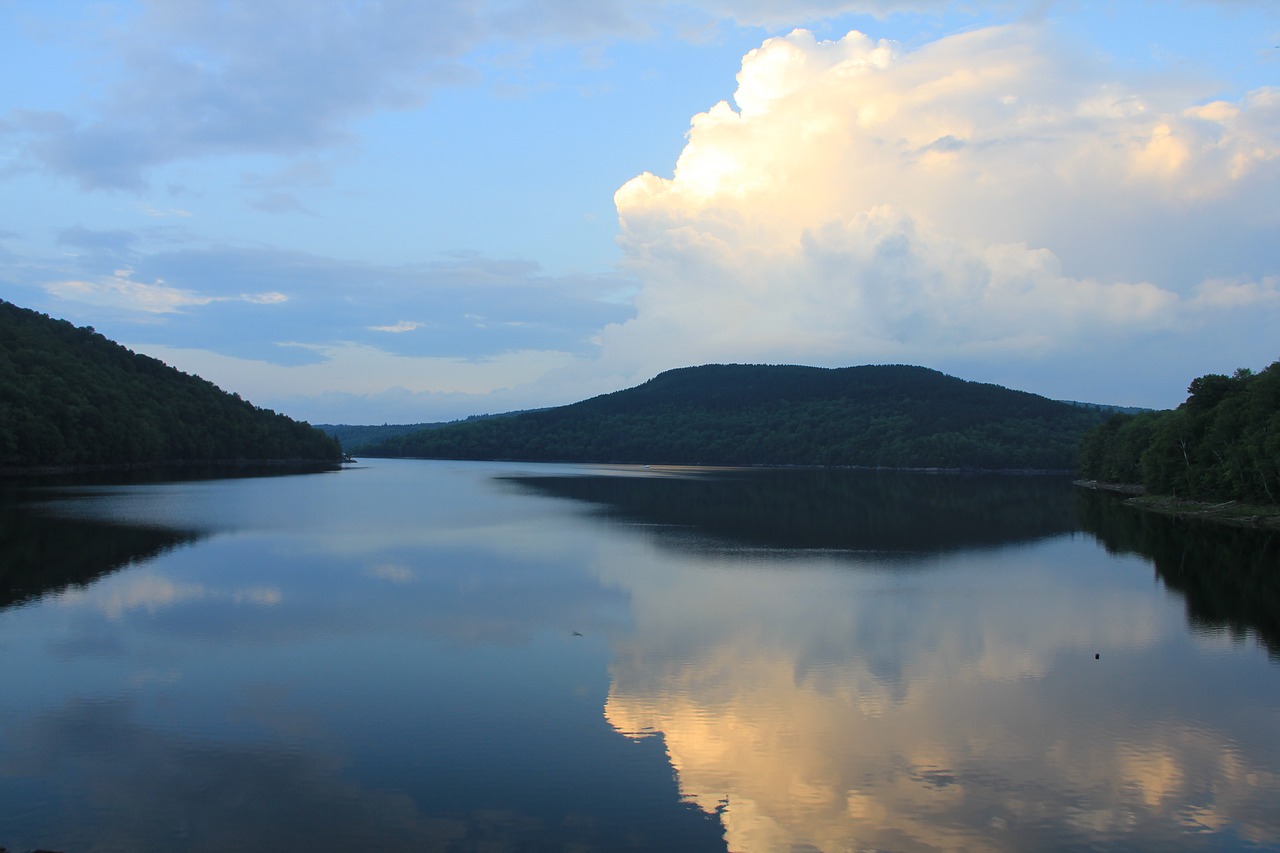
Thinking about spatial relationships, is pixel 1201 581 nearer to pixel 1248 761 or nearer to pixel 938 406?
pixel 1248 761

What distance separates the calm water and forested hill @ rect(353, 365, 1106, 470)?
11648 centimetres

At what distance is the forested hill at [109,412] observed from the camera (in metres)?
73.1

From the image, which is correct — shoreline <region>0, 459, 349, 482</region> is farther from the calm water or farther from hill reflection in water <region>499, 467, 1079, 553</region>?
the calm water

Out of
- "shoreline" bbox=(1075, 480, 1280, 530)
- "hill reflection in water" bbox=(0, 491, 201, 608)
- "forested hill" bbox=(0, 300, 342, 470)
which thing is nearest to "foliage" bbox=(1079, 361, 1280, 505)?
"shoreline" bbox=(1075, 480, 1280, 530)

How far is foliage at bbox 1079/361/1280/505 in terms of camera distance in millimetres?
46688

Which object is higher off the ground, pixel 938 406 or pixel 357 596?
pixel 938 406

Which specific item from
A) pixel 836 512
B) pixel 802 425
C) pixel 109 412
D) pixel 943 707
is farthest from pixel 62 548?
pixel 802 425

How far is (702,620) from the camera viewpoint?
68.9ft

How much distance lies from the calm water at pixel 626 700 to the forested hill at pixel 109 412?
48724mm

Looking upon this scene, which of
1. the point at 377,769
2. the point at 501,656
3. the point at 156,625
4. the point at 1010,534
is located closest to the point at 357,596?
the point at 156,625

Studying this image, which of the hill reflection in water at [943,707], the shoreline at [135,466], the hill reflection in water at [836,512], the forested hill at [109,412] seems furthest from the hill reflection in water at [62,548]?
the forested hill at [109,412]

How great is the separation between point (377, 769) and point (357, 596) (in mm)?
13045

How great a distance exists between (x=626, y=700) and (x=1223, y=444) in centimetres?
5078

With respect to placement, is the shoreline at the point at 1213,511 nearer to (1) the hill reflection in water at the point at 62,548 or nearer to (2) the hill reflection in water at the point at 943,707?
(2) the hill reflection in water at the point at 943,707
